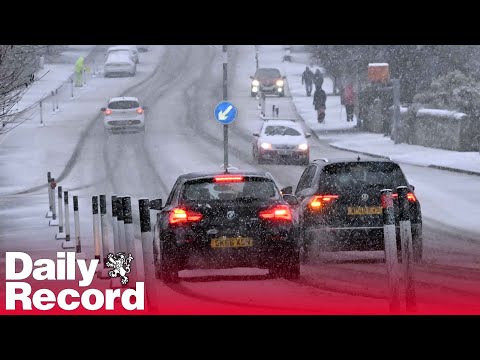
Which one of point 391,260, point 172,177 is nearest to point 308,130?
point 172,177

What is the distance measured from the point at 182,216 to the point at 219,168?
90.1ft

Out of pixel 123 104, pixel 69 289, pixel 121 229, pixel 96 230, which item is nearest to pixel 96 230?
pixel 96 230

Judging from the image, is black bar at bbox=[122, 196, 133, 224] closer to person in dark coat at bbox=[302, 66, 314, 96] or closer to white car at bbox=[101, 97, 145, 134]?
white car at bbox=[101, 97, 145, 134]

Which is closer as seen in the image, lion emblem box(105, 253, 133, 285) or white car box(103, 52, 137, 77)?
lion emblem box(105, 253, 133, 285)

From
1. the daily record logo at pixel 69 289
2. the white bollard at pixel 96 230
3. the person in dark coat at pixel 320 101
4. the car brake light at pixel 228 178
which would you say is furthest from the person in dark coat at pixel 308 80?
the car brake light at pixel 228 178

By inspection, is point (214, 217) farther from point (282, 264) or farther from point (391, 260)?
point (391, 260)

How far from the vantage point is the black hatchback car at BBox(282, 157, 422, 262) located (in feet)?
62.3

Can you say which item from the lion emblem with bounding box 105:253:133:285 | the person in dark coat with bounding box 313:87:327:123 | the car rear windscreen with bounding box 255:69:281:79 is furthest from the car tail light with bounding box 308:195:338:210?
the car rear windscreen with bounding box 255:69:281:79

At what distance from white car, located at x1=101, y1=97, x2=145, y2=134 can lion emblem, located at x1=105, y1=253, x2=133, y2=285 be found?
3797 centimetres

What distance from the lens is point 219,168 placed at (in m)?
43.9

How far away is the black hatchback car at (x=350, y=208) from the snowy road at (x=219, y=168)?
37cm

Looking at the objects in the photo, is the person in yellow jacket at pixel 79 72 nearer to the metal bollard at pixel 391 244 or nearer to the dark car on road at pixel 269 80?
the dark car on road at pixel 269 80
